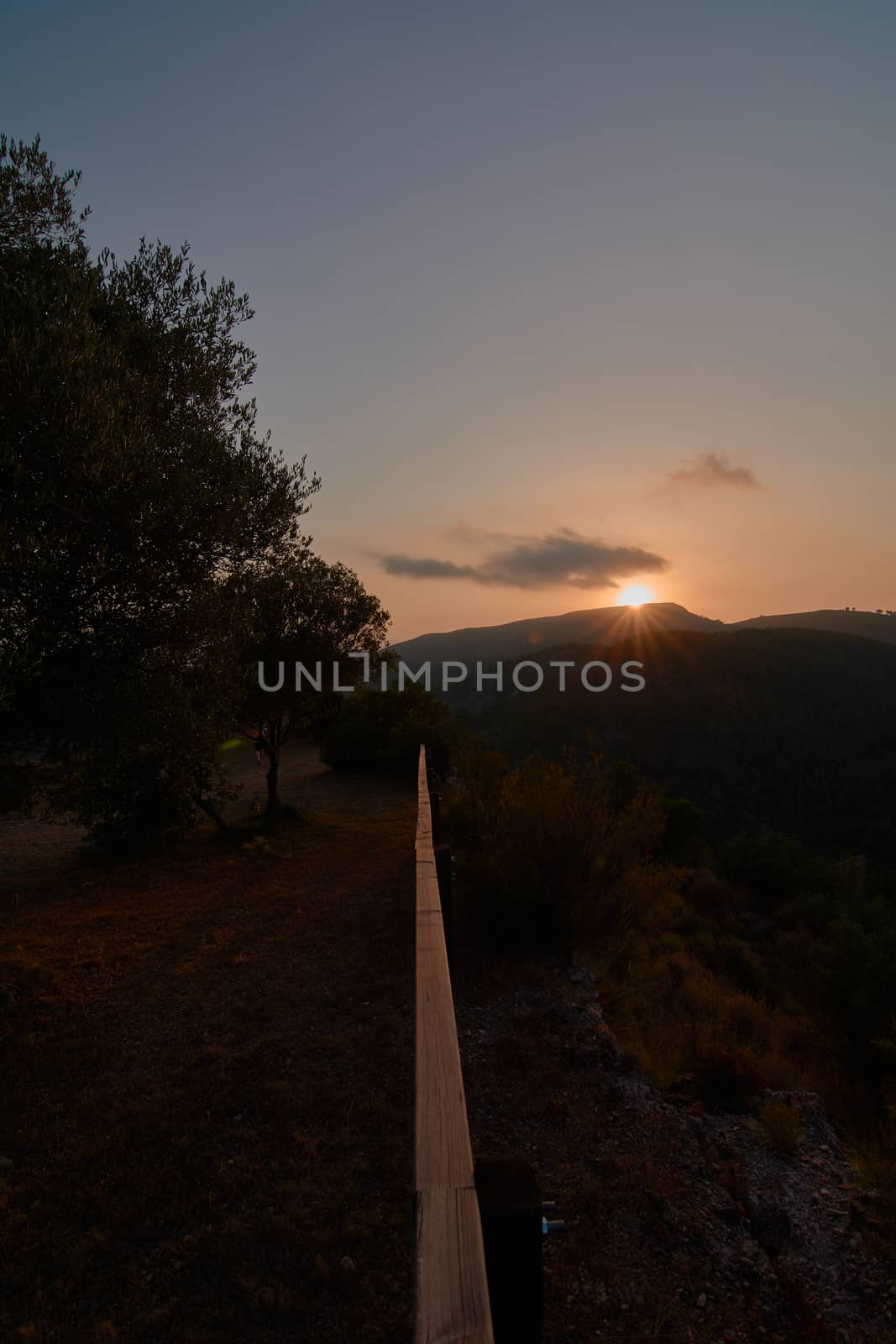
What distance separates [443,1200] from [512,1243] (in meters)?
0.23

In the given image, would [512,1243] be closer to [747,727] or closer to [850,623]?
[747,727]

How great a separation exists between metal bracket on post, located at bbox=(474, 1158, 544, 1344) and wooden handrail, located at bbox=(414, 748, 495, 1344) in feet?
0.19

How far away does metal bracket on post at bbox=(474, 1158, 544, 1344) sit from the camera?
1.53 meters

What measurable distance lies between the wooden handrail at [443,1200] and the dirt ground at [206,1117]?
5.96 feet

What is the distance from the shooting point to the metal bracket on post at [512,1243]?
153 cm

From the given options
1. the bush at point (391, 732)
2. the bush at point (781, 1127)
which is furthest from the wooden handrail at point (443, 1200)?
the bush at point (391, 732)

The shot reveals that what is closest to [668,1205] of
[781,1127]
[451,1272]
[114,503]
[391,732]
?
[781,1127]

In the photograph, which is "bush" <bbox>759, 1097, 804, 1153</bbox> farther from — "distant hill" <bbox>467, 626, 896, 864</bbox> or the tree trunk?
"distant hill" <bbox>467, 626, 896, 864</bbox>

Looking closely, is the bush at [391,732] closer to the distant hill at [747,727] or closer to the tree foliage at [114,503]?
the tree foliage at [114,503]

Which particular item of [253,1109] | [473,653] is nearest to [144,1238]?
[253,1109]

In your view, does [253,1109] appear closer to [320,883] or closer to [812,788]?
[320,883]

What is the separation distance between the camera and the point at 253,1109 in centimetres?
439

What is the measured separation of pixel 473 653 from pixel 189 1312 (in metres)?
171

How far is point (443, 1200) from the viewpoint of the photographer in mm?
1507
